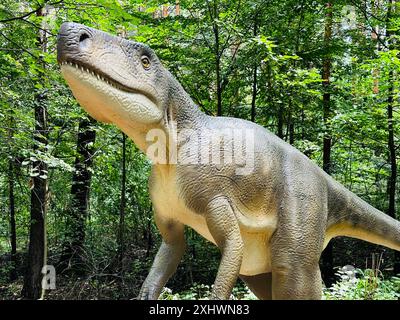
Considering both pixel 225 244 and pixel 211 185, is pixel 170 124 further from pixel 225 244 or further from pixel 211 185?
pixel 225 244

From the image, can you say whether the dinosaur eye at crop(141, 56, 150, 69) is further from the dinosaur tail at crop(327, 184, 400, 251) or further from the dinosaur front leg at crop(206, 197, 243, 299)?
the dinosaur tail at crop(327, 184, 400, 251)

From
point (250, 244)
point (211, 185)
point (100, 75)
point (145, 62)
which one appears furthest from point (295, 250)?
point (100, 75)

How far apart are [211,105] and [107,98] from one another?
504 centimetres

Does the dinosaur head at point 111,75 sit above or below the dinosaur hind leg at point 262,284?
Answer: above

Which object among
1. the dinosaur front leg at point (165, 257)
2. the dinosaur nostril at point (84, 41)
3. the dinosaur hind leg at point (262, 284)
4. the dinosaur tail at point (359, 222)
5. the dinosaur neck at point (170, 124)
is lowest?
the dinosaur hind leg at point (262, 284)

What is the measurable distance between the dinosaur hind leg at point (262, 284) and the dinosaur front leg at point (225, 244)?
68 cm

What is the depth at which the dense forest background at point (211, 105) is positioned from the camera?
5324mm

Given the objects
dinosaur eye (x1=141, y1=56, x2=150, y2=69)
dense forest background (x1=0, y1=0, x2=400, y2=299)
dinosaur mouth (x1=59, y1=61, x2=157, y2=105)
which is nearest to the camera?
dinosaur mouth (x1=59, y1=61, x2=157, y2=105)

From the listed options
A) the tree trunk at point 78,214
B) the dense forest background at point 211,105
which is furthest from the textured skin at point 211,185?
the tree trunk at point 78,214

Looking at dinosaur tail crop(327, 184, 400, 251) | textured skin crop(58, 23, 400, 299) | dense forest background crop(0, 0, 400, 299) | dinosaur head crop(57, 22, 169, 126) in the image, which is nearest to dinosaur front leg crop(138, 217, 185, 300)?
textured skin crop(58, 23, 400, 299)

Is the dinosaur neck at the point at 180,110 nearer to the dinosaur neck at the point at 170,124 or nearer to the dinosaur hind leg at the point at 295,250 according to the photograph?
the dinosaur neck at the point at 170,124

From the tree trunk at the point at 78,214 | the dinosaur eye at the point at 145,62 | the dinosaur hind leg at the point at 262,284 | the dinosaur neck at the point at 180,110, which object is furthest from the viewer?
the tree trunk at the point at 78,214

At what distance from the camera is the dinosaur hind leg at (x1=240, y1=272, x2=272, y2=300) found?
2.72 m
